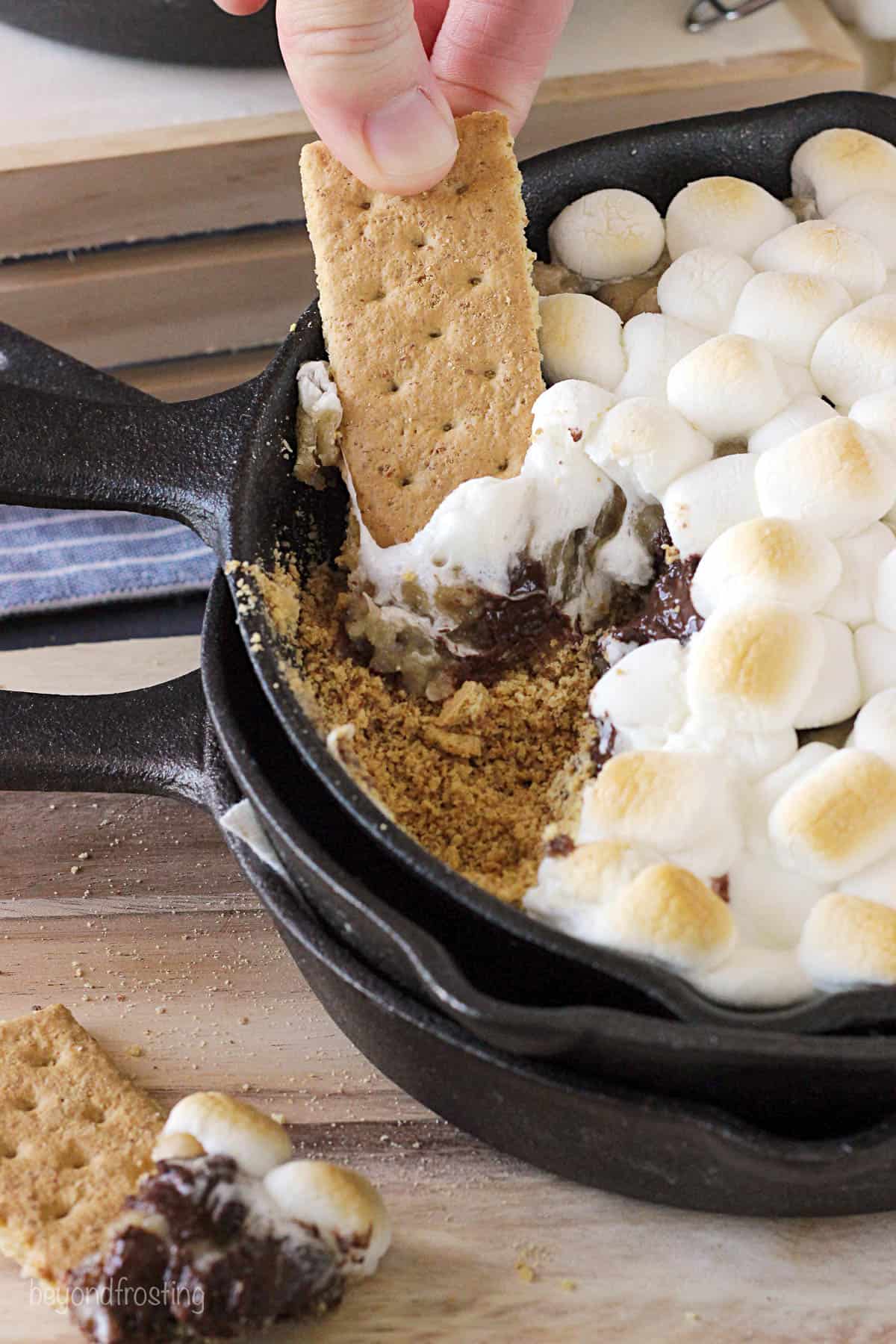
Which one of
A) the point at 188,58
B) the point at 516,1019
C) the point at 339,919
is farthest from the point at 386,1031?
the point at 188,58

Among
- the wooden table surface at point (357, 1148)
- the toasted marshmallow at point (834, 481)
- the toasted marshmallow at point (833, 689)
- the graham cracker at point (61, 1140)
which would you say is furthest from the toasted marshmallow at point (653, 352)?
the graham cracker at point (61, 1140)

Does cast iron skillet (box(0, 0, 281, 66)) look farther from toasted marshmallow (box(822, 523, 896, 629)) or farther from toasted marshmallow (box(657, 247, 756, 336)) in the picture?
toasted marshmallow (box(822, 523, 896, 629))

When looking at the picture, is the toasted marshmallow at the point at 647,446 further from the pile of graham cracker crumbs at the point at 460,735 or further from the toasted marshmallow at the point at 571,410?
the pile of graham cracker crumbs at the point at 460,735

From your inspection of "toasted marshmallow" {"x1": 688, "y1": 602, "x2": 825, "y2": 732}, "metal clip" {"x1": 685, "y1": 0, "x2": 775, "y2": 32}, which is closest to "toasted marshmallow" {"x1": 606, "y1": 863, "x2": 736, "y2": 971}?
"toasted marshmallow" {"x1": 688, "y1": 602, "x2": 825, "y2": 732}

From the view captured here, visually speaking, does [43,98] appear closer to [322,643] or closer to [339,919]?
[322,643]

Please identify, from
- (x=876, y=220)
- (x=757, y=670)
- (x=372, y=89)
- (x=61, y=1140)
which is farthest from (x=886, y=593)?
(x=61, y=1140)

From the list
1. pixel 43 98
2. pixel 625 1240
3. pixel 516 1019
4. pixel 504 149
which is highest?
pixel 504 149
